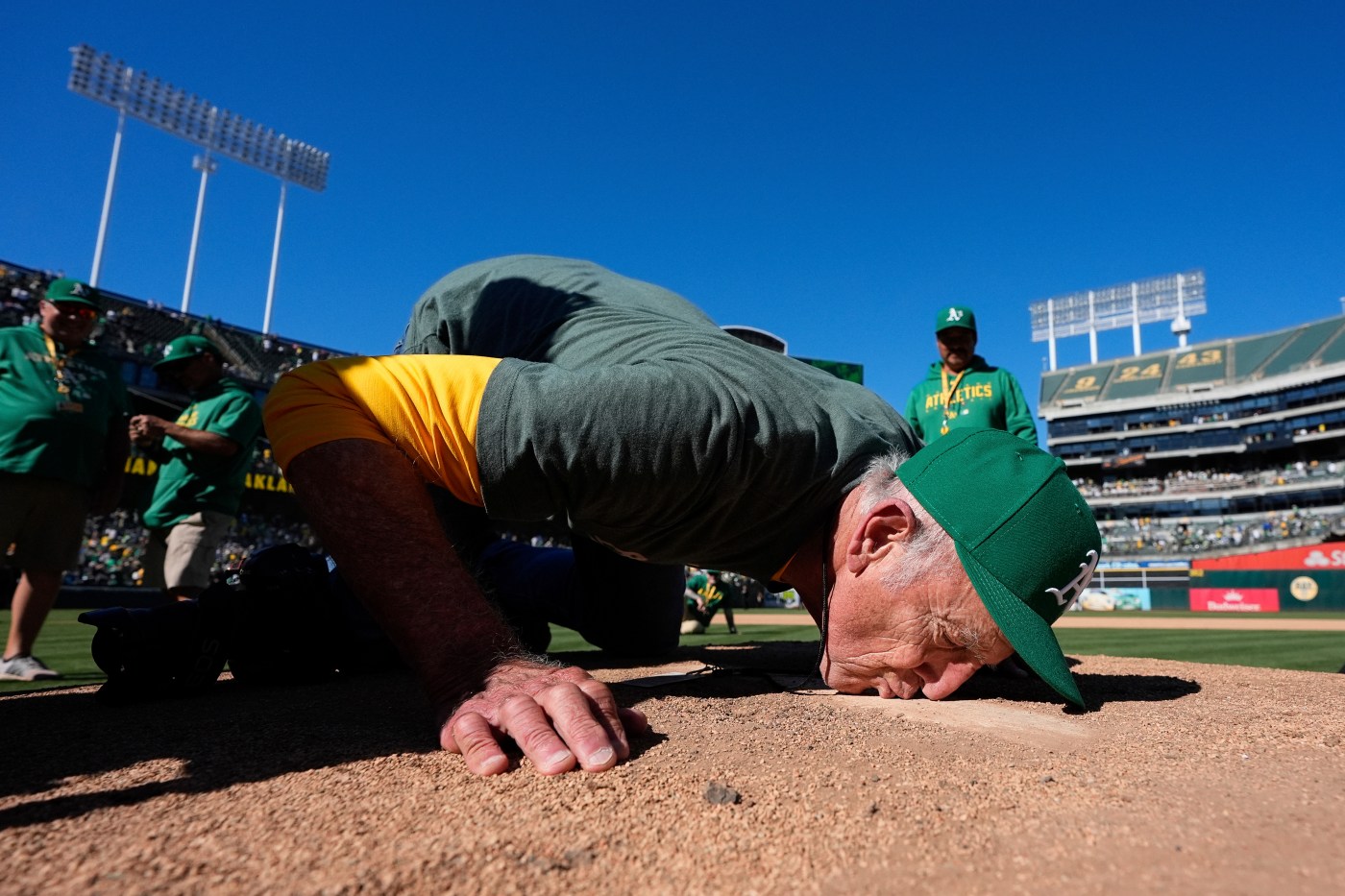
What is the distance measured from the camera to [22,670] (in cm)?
309

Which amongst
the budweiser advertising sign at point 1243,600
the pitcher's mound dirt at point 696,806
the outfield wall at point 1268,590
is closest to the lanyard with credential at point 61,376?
the pitcher's mound dirt at point 696,806

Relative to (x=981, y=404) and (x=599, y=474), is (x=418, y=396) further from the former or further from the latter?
(x=981, y=404)

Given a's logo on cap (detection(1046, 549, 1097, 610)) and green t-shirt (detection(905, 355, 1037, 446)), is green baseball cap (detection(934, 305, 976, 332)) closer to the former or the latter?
green t-shirt (detection(905, 355, 1037, 446))

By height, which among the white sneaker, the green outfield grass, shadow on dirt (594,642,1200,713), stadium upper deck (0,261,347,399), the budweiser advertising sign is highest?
stadium upper deck (0,261,347,399)

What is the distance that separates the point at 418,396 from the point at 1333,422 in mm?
46873

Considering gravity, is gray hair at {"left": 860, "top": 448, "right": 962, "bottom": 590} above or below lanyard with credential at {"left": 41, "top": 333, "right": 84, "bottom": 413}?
below

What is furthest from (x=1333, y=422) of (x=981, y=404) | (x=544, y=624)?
(x=544, y=624)

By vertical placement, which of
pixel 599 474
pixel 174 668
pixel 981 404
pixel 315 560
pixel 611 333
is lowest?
pixel 174 668

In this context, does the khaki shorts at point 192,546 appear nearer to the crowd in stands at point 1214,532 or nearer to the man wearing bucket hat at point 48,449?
the man wearing bucket hat at point 48,449

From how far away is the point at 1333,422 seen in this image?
36000mm

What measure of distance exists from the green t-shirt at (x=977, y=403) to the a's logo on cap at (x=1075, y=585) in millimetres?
3168

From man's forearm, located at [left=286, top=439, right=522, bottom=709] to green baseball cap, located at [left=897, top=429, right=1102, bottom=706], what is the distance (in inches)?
40.5

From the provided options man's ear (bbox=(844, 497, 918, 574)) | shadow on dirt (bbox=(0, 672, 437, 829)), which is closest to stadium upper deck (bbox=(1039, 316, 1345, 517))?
man's ear (bbox=(844, 497, 918, 574))

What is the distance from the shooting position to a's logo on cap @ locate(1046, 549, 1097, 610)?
1.79 metres
